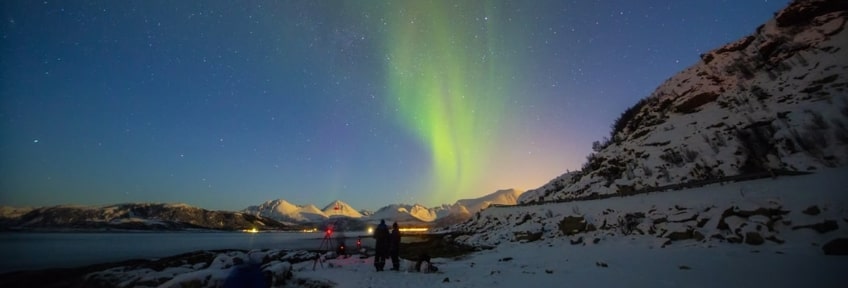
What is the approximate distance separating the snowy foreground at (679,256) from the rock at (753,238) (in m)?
0.07

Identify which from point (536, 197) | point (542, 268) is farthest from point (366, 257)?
point (536, 197)

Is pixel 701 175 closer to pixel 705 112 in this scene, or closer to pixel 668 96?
pixel 705 112

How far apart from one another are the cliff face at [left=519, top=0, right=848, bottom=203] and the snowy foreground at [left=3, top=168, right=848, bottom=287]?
5949 mm

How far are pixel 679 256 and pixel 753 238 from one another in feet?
7.67

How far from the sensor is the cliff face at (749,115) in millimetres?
23219

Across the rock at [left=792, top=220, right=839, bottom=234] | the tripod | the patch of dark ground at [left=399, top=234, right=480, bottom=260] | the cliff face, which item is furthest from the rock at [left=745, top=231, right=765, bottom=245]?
the tripod

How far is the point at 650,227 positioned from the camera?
16.6m

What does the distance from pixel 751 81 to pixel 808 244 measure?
2967 cm

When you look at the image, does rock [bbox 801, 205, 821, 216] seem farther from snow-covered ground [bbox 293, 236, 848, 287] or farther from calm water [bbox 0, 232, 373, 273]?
calm water [bbox 0, 232, 373, 273]

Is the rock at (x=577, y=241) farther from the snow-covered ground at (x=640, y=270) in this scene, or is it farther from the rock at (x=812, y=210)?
the rock at (x=812, y=210)

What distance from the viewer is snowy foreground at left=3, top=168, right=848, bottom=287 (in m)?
9.37

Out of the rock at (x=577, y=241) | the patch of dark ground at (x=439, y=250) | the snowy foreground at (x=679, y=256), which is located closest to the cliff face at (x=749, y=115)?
the snowy foreground at (x=679, y=256)

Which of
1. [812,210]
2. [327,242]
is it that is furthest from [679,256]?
[327,242]

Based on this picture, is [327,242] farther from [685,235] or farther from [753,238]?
[753,238]
